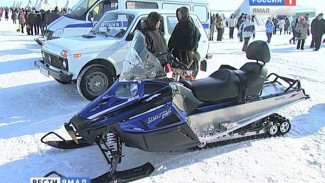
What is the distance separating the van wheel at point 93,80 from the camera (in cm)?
587

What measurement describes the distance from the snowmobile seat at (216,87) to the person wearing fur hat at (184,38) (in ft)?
4.78

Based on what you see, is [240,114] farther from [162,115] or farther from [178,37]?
→ [178,37]

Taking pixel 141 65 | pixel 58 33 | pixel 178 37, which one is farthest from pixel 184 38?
pixel 58 33

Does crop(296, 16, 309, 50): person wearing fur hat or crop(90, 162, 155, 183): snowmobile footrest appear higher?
crop(296, 16, 309, 50): person wearing fur hat

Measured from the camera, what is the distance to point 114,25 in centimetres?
690

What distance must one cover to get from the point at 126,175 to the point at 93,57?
332 cm

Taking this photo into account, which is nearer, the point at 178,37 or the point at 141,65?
the point at 141,65

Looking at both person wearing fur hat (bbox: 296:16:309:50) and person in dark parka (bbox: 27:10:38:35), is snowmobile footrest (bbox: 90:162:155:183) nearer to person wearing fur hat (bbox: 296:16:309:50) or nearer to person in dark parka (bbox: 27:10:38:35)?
→ person wearing fur hat (bbox: 296:16:309:50)

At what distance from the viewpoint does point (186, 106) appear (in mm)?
3623

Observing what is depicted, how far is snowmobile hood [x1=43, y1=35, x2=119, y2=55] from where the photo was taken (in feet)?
19.3

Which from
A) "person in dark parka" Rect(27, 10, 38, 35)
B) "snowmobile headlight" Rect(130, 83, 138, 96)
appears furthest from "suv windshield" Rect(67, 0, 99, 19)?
"person in dark parka" Rect(27, 10, 38, 35)

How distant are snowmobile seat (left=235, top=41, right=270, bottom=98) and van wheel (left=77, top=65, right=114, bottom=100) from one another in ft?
9.37

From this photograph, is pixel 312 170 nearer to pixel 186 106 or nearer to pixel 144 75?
pixel 186 106

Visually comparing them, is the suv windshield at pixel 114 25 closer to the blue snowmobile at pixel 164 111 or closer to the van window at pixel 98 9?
the blue snowmobile at pixel 164 111
